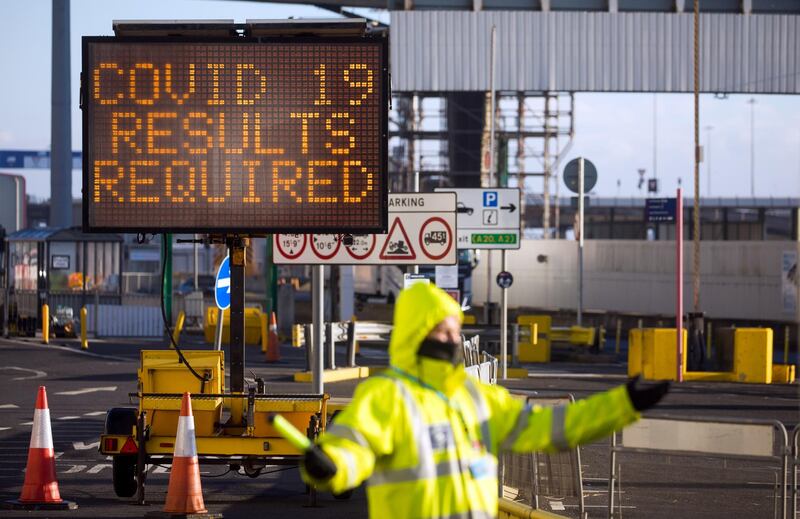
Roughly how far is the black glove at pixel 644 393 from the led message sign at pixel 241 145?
7077mm

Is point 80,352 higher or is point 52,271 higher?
point 52,271

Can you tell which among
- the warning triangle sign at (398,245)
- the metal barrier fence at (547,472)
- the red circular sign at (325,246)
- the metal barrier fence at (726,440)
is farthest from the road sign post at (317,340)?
the metal barrier fence at (726,440)

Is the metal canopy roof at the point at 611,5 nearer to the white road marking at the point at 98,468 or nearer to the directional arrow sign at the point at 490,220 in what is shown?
the directional arrow sign at the point at 490,220

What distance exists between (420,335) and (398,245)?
534 inches

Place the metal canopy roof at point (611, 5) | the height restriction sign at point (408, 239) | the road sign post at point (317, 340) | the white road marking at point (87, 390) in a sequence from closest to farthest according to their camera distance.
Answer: the road sign post at point (317, 340) → the height restriction sign at point (408, 239) → the white road marking at point (87, 390) → the metal canopy roof at point (611, 5)

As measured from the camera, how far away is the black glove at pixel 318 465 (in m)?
5.05

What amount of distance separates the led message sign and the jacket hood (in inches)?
273

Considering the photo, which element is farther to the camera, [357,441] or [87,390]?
[87,390]

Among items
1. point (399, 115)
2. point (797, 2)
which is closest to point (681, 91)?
point (797, 2)

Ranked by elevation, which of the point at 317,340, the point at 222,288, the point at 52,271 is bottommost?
the point at 317,340

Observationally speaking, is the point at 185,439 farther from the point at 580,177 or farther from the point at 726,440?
the point at 580,177

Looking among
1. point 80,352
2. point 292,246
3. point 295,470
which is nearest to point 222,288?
point 292,246

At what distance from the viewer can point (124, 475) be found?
13.0 meters

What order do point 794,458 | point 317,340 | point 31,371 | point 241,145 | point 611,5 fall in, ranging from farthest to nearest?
1. point 611,5
2. point 31,371
3. point 317,340
4. point 241,145
5. point 794,458
